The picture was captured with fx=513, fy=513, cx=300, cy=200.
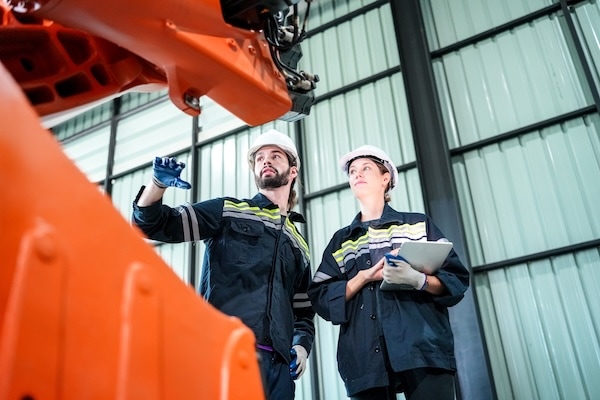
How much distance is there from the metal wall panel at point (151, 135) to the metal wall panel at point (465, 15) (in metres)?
3.55

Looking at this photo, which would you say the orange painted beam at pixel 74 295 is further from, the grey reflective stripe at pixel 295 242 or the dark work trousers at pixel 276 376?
the grey reflective stripe at pixel 295 242

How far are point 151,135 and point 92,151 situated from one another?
1.35 m

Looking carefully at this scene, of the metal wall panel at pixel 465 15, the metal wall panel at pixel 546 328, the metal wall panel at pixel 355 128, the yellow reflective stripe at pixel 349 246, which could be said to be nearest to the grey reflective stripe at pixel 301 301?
the yellow reflective stripe at pixel 349 246

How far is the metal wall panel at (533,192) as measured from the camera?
463cm

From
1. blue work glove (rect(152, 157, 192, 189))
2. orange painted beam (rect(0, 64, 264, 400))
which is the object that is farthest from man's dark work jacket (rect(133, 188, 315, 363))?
orange painted beam (rect(0, 64, 264, 400))

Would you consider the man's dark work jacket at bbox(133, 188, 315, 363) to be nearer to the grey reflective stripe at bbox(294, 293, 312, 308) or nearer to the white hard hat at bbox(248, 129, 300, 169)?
the grey reflective stripe at bbox(294, 293, 312, 308)

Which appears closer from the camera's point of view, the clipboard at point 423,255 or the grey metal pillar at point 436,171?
the clipboard at point 423,255

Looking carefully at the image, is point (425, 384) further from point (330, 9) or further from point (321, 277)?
point (330, 9)

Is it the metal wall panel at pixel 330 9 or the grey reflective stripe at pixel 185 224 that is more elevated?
the metal wall panel at pixel 330 9

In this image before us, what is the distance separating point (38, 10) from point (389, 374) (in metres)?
1.90

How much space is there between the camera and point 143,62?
4.42 feet

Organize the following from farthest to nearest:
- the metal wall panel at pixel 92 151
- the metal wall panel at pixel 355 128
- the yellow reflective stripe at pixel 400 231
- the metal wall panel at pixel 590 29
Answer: the metal wall panel at pixel 92 151, the metal wall panel at pixel 355 128, the metal wall panel at pixel 590 29, the yellow reflective stripe at pixel 400 231

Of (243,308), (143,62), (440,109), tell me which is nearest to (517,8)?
(440,109)

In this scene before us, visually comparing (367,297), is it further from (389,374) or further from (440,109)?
(440,109)
